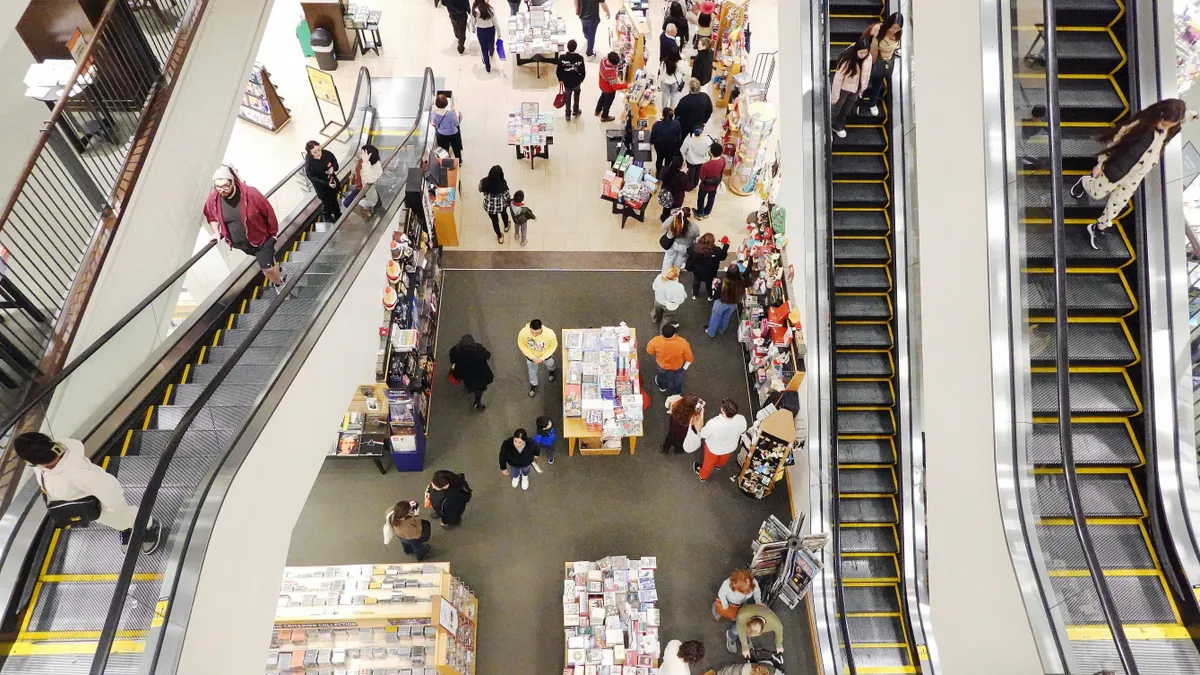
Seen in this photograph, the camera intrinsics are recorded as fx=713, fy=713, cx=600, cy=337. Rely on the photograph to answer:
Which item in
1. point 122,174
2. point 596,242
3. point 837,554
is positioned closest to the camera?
point 122,174

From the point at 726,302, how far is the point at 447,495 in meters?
4.15

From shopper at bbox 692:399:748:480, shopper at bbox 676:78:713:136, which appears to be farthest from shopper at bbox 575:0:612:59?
shopper at bbox 692:399:748:480

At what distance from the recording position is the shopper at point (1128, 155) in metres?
4.77

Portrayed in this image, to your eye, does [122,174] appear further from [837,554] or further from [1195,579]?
[1195,579]

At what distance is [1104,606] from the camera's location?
4.52 m

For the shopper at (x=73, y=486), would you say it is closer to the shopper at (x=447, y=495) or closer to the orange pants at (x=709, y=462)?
the shopper at (x=447, y=495)

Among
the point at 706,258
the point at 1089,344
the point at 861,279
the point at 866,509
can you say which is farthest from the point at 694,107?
the point at 1089,344

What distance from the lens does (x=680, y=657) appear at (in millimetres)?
6426

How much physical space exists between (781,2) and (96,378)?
26.3 ft

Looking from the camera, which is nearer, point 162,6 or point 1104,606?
point 1104,606

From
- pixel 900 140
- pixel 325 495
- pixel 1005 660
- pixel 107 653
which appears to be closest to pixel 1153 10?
pixel 900 140

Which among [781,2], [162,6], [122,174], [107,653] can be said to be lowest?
[107,653]

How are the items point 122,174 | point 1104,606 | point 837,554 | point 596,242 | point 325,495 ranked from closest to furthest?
1. point 1104,606
2. point 122,174
3. point 837,554
4. point 325,495
5. point 596,242

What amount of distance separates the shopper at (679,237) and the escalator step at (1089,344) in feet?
14.4
